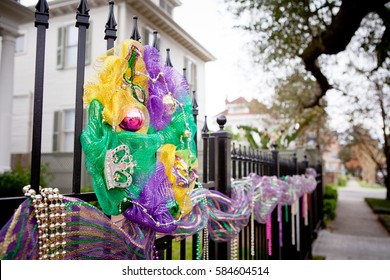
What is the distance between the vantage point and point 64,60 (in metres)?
10.3

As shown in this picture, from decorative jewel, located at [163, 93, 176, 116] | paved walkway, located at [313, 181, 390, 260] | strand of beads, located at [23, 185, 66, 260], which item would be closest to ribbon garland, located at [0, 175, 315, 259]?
strand of beads, located at [23, 185, 66, 260]

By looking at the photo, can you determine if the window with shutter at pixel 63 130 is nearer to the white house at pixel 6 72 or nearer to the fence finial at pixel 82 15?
the white house at pixel 6 72

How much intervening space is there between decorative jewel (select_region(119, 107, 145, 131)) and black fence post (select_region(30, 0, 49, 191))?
244mm

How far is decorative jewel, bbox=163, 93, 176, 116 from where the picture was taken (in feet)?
4.32

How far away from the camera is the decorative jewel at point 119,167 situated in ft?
3.38

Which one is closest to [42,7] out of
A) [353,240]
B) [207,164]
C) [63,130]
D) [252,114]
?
[207,164]

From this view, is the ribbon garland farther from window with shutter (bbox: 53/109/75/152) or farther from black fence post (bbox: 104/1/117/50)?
window with shutter (bbox: 53/109/75/152)

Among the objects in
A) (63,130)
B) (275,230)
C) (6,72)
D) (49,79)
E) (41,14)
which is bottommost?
(275,230)

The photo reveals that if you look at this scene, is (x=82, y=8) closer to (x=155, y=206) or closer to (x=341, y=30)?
(x=155, y=206)

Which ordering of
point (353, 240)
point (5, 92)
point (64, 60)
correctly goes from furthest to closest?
point (64, 60)
point (353, 240)
point (5, 92)

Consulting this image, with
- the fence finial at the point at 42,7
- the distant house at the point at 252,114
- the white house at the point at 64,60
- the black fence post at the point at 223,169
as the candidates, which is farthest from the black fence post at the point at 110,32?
the distant house at the point at 252,114

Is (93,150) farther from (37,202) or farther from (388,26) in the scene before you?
(388,26)

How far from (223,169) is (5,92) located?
20.9 feet
